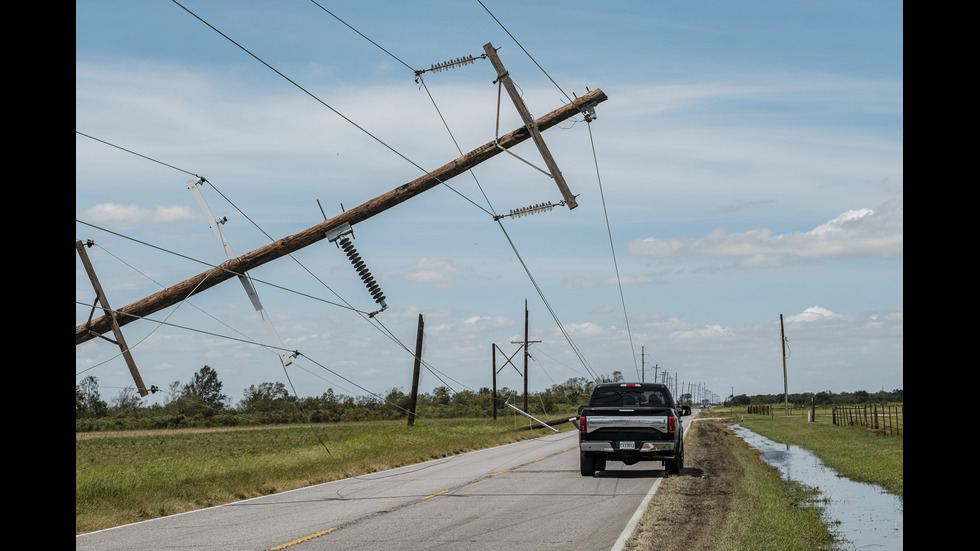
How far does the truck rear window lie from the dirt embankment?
1.89m

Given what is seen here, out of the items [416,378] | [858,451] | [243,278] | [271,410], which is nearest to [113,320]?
[243,278]

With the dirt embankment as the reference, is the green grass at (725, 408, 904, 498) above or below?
below

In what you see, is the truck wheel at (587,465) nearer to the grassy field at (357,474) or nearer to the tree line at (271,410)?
the grassy field at (357,474)

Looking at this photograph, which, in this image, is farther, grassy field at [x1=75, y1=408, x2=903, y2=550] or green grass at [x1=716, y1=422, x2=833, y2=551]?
grassy field at [x1=75, y1=408, x2=903, y2=550]

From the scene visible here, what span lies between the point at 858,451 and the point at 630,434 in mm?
17258

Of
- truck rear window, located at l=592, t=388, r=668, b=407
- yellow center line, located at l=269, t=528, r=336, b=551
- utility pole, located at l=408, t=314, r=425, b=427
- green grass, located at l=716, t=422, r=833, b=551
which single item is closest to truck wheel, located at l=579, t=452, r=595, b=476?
truck rear window, located at l=592, t=388, r=668, b=407

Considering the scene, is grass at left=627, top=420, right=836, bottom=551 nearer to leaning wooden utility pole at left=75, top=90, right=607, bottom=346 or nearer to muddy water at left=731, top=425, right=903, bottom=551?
muddy water at left=731, top=425, right=903, bottom=551

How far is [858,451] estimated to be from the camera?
31.9m

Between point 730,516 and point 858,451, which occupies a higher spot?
point 730,516

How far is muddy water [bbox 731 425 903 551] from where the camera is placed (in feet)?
41.4

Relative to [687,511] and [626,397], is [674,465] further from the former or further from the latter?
[687,511]

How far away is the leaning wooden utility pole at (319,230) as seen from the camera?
16625mm
